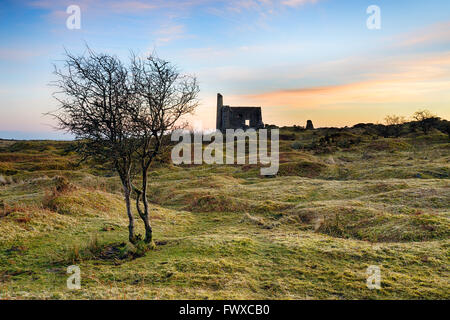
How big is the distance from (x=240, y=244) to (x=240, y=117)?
69.2 meters

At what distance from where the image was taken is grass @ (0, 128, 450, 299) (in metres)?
8.65

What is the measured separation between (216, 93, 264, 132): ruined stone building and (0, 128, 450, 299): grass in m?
55.3

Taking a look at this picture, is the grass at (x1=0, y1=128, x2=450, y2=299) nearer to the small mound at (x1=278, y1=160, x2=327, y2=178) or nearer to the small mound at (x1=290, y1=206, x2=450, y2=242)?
the small mound at (x1=290, y1=206, x2=450, y2=242)

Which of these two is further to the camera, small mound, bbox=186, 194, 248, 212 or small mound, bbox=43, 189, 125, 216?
small mound, bbox=186, 194, 248, 212

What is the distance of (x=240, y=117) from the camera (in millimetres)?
80125

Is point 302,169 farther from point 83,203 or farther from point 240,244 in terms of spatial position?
point 240,244

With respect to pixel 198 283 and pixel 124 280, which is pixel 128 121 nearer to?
pixel 124 280

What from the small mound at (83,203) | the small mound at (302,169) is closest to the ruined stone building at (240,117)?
the small mound at (302,169)

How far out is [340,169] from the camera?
33.8 meters

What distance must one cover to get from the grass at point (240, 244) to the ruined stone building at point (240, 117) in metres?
55.3

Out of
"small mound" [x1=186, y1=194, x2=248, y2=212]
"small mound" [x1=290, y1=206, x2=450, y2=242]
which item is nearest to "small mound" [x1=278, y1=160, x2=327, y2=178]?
"small mound" [x1=186, y1=194, x2=248, y2=212]

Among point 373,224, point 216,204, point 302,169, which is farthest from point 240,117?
point 373,224
